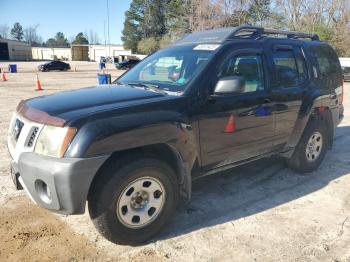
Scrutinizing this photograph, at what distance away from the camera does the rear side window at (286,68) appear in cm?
437

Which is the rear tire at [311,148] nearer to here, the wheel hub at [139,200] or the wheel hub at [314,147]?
the wheel hub at [314,147]

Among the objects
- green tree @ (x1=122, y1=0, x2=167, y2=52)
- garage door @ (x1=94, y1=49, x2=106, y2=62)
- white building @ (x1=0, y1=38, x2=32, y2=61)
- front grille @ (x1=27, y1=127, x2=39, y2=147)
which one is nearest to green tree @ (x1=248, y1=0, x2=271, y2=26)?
green tree @ (x1=122, y1=0, x2=167, y2=52)

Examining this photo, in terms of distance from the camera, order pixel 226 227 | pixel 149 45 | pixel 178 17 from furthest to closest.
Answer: pixel 149 45
pixel 178 17
pixel 226 227

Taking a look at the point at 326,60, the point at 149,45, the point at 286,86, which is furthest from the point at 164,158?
the point at 149,45

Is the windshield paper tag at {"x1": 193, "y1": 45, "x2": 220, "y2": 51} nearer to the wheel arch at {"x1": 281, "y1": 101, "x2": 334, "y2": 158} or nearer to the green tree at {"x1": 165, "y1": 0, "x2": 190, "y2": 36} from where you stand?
the wheel arch at {"x1": 281, "y1": 101, "x2": 334, "y2": 158}

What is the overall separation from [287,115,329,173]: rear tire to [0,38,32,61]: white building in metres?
82.8

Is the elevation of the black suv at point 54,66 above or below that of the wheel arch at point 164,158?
A: below

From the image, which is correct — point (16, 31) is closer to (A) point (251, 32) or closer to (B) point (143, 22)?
(B) point (143, 22)

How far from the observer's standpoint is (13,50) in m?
79.0

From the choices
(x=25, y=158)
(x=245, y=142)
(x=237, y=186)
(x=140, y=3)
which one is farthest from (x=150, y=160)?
(x=140, y=3)

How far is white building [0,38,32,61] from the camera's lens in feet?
251

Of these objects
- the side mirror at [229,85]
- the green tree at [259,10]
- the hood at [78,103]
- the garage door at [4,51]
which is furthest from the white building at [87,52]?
the side mirror at [229,85]

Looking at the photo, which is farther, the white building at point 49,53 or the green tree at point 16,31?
the green tree at point 16,31

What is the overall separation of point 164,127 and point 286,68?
7.20ft
